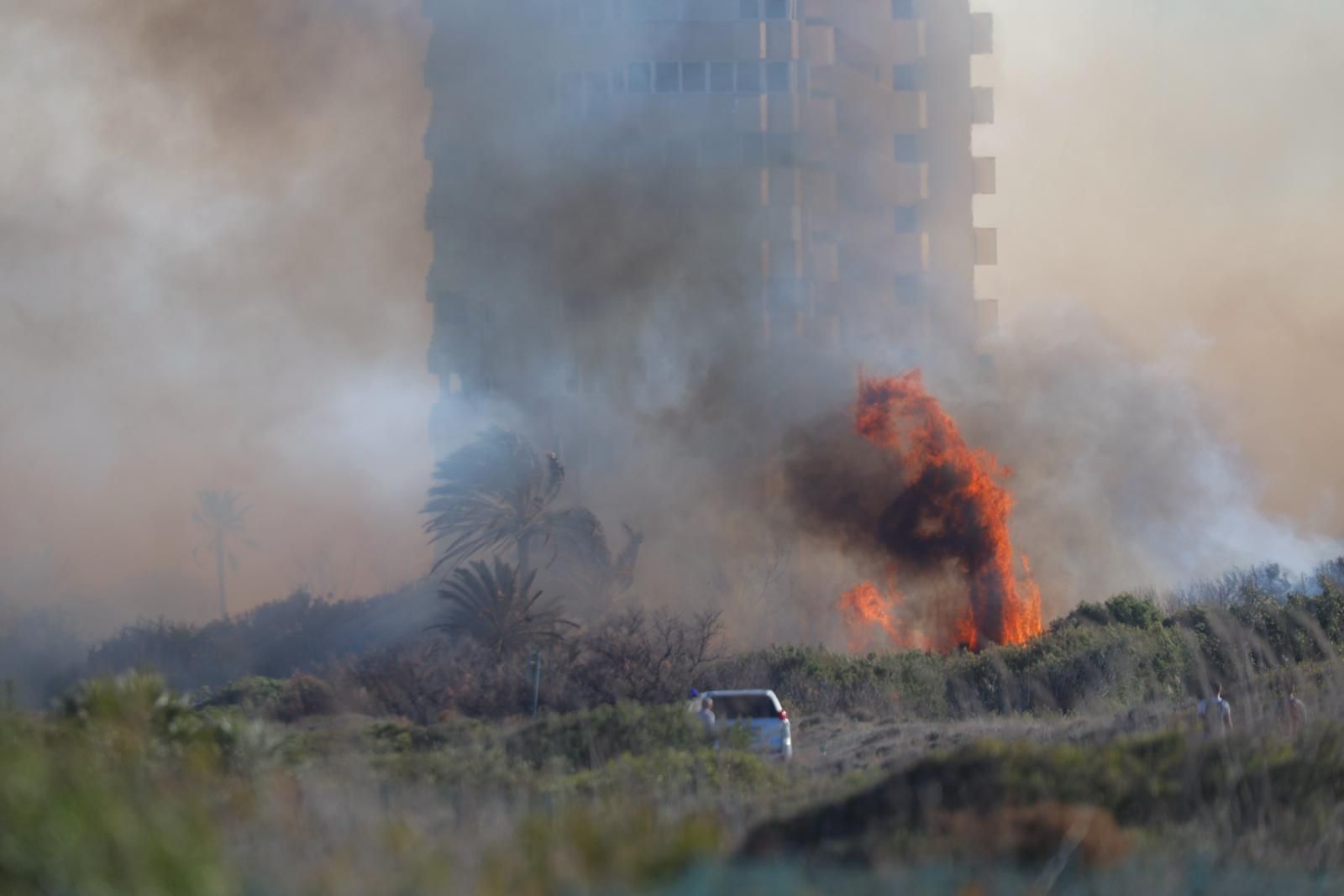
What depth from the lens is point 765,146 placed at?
235 ft

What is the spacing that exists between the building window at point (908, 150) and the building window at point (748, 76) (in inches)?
304

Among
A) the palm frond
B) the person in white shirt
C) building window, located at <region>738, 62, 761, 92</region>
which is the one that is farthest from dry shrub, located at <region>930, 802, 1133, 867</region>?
building window, located at <region>738, 62, 761, 92</region>

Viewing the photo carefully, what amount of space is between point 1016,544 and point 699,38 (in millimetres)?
28737

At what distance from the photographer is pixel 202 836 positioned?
895 cm

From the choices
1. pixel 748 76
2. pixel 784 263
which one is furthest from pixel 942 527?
pixel 748 76

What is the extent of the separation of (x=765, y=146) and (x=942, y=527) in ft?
73.8

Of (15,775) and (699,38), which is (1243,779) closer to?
(15,775)

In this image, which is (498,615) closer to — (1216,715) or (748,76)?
(1216,715)

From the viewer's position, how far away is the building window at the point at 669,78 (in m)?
73.1

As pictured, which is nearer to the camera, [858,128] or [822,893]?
[822,893]

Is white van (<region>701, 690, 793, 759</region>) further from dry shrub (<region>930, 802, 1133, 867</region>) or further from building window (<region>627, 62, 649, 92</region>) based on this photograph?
building window (<region>627, 62, 649, 92</region>)

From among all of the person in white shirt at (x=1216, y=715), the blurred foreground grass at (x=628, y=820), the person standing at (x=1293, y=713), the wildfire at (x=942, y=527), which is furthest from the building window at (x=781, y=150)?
the blurred foreground grass at (x=628, y=820)

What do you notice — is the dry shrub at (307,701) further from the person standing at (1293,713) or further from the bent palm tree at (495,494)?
the person standing at (1293,713)

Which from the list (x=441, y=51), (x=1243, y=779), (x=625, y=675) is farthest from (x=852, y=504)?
(x=1243, y=779)
